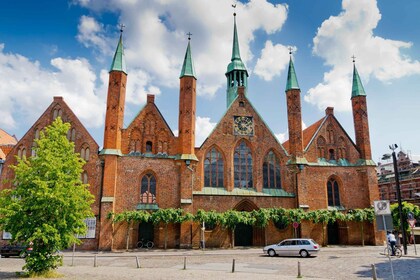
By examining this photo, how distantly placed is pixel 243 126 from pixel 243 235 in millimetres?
11925

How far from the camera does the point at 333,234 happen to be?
3728cm

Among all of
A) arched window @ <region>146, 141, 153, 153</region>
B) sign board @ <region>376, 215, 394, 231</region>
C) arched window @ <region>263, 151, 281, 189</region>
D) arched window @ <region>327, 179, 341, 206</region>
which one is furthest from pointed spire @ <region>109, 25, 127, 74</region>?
sign board @ <region>376, 215, 394, 231</region>

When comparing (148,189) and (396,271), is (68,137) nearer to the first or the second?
(148,189)

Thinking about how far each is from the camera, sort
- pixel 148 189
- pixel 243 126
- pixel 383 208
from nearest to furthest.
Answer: pixel 383 208 < pixel 148 189 < pixel 243 126

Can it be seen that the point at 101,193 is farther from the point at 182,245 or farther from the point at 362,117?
the point at 362,117

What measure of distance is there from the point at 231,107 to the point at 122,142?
1287 centimetres

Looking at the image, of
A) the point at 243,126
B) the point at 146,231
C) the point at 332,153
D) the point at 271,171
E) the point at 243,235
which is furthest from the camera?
the point at 332,153

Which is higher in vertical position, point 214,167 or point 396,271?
point 214,167

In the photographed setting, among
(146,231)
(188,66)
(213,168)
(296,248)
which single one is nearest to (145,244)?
(146,231)

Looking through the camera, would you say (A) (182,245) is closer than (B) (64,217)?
No

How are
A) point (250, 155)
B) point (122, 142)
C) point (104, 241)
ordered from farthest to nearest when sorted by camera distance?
point (250, 155), point (122, 142), point (104, 241)

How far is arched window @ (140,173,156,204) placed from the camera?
33750 millimetres

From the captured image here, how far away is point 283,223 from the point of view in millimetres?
34438

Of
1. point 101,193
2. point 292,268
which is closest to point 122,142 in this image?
point 101,193
